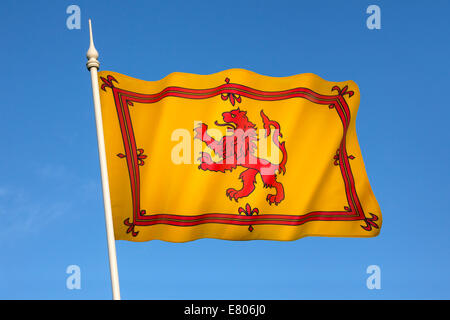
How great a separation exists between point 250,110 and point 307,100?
3.95ft

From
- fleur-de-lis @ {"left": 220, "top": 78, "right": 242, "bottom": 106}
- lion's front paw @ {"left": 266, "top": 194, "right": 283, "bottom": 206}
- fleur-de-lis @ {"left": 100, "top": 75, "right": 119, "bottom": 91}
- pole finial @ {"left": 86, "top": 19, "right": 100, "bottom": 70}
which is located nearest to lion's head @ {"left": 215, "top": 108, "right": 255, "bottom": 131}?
fleur-de-lis @ {"left": 220, "top": 78, "right": 242, "bottom": 106}

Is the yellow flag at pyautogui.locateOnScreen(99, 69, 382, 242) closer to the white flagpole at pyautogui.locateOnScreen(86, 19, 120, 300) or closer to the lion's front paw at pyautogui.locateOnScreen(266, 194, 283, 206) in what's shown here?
the lion's front paw at pyautogui.locateOnScreen(266, 194, 283, 206)

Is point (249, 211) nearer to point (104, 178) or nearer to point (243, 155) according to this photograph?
point (243, 155)

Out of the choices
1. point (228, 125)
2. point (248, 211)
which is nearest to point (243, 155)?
point (228, 125)

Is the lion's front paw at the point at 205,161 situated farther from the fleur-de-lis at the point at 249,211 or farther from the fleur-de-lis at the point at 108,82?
the fleur-de-lis at the point at 108,82

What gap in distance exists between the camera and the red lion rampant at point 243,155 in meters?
8.79

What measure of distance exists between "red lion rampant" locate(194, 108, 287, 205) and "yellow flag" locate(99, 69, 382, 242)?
0.02 m

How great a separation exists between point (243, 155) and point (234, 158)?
19 centimetres

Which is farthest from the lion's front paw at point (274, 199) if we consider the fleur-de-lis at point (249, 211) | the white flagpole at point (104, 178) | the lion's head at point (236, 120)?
the white flagpole at point (104, 178)

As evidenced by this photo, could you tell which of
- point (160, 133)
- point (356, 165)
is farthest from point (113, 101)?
point (356, 165)

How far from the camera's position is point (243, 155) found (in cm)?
895

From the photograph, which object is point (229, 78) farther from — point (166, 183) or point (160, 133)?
point (166, 183)
